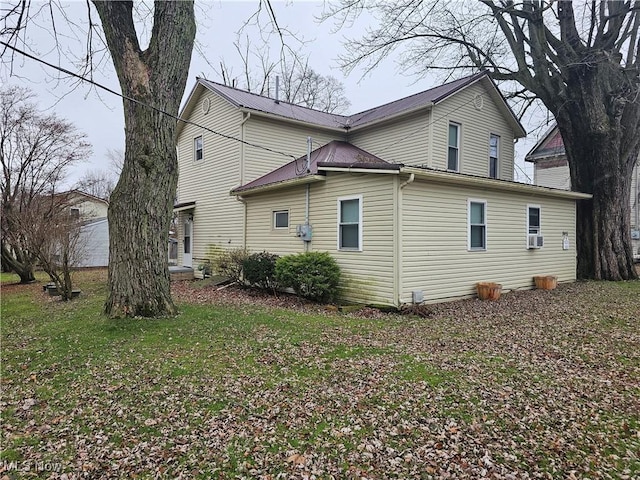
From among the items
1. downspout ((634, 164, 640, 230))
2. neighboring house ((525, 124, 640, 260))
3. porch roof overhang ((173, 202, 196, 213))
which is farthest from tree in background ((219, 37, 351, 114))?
downspout ((634, 164, 640, 230))

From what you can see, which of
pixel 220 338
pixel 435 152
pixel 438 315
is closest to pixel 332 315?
pixel 438 315

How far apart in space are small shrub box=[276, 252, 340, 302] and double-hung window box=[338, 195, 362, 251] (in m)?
0.55

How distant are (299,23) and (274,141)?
176 inches

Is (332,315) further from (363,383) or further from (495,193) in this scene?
(495,193)

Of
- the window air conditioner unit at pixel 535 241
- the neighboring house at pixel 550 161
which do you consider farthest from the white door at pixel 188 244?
the neighboring house at pixel 550 161

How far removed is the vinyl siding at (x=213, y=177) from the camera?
44.0 feet

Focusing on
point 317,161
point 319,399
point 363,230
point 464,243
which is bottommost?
point 319,399

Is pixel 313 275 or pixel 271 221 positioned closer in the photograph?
pixel 313 275

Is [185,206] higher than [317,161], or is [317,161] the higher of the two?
[317,161]

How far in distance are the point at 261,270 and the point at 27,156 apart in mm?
13762

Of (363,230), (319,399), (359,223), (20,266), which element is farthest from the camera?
(20,266)

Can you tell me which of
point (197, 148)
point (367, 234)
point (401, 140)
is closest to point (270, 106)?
point (197, 148)

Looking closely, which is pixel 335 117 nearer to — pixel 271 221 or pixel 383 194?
pixel 271 221

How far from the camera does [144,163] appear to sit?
21.7 feet
